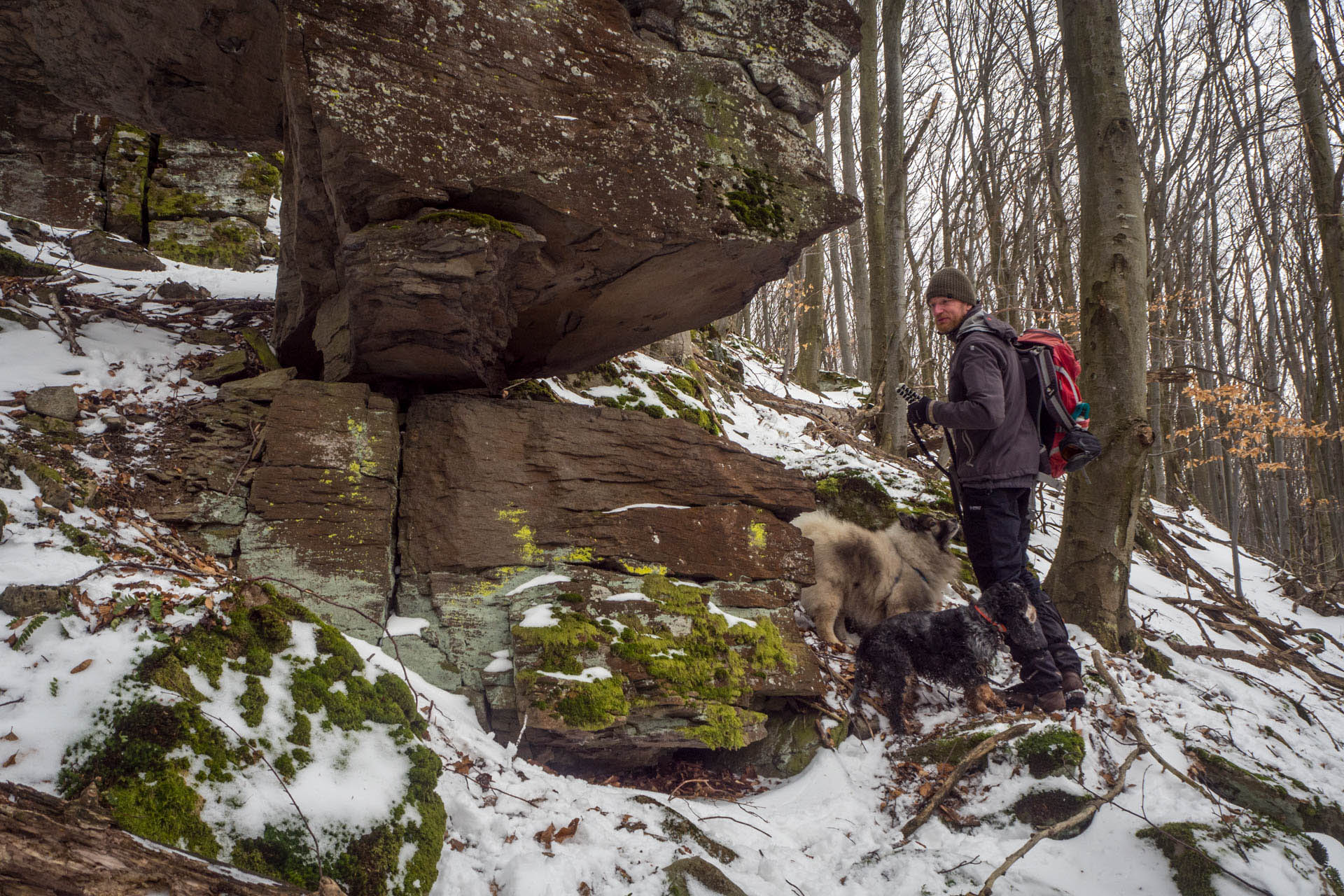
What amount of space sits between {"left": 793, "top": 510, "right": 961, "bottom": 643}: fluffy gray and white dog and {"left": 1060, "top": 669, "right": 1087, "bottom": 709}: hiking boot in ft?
4.06

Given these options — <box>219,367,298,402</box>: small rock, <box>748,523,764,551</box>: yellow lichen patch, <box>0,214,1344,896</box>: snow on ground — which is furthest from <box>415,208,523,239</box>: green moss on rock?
<box>748,523,764,551</box>: yellow lichen patch

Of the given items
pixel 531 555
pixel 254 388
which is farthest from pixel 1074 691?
pixel 254 388

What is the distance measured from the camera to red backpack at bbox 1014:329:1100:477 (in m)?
3.99

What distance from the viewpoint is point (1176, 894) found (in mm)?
2682

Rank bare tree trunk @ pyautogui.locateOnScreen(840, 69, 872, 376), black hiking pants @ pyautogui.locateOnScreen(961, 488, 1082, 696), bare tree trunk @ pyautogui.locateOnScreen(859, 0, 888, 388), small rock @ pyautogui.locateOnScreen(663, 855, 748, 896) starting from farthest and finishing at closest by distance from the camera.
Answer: bare tree trunk @ pyautogui.locateOnScreen(840, 69, 872, 376) → bare tree trunk @ pyautogui.locateOnScreen(859, 0, 888, 388) → black hiking pants @ pyautogui.locateOnScreen(961, 488, 1082, 696) → small rock @ pyautogui.locateOnScreen(663, 855, 748, 896)

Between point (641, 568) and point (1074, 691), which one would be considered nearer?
point (1074, 691)

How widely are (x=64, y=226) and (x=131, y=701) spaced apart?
596 centimetres

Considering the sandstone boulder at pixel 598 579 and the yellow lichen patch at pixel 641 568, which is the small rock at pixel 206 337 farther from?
the yellow lichen patch at pixel 641 568

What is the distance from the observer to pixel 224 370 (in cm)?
415

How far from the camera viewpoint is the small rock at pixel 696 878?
8.40 feet

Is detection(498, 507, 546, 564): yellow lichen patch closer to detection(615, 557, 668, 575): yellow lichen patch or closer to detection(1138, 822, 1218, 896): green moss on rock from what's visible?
detection(615, 557, 668, 575): yellow lichen patch

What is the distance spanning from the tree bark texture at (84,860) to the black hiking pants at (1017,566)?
3.59 m

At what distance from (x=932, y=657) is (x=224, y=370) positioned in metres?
4.58

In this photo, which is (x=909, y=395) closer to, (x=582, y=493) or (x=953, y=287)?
(x=953, y=287)
